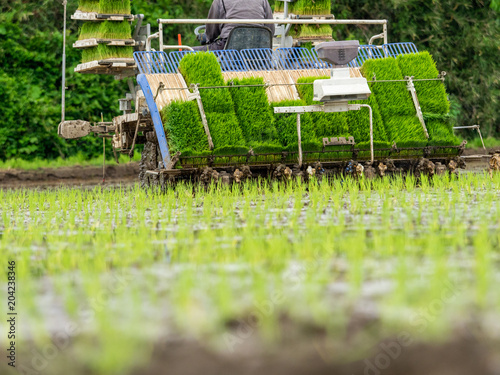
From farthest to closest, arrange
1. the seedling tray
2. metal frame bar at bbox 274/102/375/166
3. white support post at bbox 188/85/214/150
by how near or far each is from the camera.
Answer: the seedling tray → white support post at bbox 188/85/214/150 → metal frame bar at bbox 274/102/375/166

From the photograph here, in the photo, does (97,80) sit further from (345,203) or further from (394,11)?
(345,203)

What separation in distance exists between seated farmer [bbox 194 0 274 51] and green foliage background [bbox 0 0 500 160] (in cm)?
522

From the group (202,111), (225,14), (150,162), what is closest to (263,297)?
(202,111)

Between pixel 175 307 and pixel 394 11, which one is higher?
pixel 394 11

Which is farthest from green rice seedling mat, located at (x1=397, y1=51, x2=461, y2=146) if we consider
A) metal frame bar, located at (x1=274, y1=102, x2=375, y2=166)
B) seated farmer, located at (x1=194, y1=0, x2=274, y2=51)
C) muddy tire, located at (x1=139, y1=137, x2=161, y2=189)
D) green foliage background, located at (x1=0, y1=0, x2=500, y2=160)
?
green foliage background, located at (x1=0, y1=0, x2=500, y2=160)

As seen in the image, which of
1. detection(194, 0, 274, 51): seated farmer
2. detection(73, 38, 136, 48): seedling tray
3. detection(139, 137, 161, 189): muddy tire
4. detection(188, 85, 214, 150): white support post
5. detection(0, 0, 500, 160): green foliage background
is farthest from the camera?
detection(0, 0, 500, 160): green foliage background

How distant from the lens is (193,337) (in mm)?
2777

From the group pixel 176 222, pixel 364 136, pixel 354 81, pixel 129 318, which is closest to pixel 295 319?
pixel 129 318

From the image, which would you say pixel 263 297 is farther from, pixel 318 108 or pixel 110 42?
pixel 110 42

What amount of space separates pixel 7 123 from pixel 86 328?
492 inches

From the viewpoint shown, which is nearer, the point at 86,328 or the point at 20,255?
the point at 86,328

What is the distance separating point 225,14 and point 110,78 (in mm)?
6357

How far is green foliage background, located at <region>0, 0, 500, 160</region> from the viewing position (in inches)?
588

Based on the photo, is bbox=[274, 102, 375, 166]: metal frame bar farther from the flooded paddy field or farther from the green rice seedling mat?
the flooded paddy field
